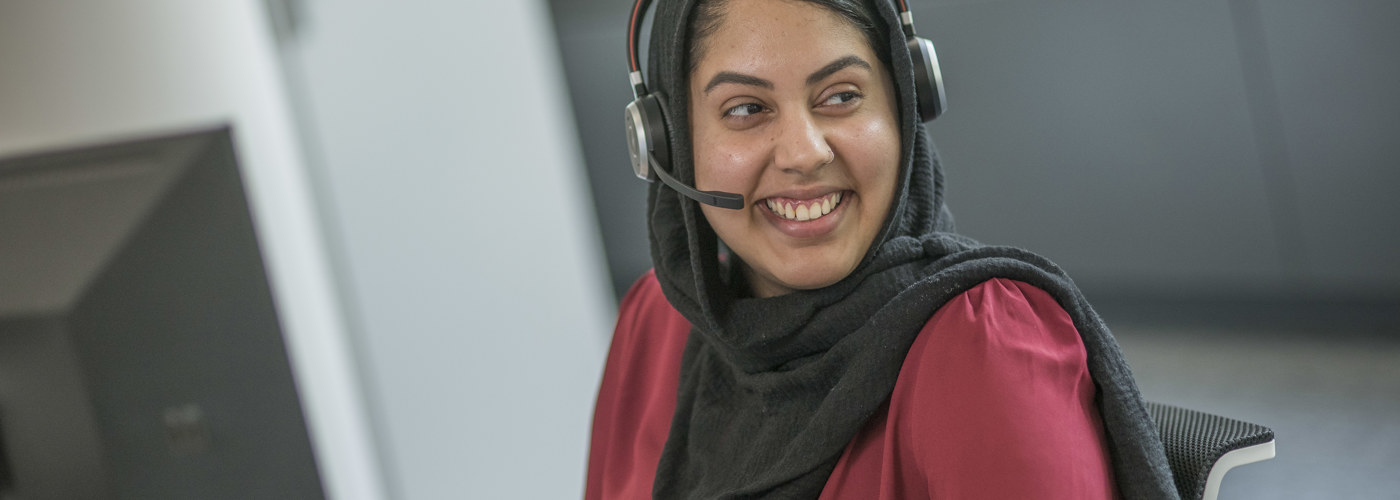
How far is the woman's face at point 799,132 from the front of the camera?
945 mm

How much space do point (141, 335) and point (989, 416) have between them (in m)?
1.26

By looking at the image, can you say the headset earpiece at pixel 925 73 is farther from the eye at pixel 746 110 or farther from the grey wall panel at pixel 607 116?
the grey wall panel at pixel 607 116

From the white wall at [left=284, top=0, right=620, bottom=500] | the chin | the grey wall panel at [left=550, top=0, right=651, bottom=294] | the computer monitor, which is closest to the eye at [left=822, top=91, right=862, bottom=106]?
the chin

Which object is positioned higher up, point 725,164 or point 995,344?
point 725,164

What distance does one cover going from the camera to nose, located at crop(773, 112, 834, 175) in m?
0.94

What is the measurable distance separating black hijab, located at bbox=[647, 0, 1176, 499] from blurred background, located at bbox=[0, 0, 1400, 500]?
50 centimetres

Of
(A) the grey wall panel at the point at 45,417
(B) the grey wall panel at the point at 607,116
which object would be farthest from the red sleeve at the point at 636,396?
(B) the grey wall panel at the point at 607,116

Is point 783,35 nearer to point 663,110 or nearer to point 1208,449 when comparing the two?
point 663,110

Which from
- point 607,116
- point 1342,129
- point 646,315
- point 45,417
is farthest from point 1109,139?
point 45,417

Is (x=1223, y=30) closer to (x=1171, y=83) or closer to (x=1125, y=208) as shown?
(x=1171, y=83)

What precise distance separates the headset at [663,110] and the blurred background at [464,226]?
23.5 inches

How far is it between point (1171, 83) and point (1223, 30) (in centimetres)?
18

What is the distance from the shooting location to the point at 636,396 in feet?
4.29

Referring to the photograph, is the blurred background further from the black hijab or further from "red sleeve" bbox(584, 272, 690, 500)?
"red sleeve" bbox(584, 272, 690, 500)
